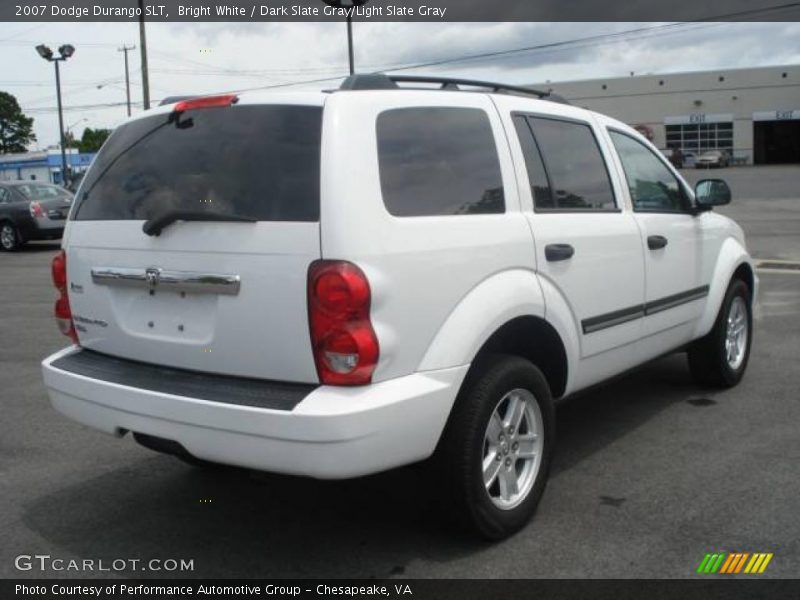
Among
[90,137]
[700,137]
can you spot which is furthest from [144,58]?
[90,137]

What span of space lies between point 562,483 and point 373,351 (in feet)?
Result: 5.74

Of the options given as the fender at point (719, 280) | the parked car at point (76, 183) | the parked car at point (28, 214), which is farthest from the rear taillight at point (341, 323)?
the parked car at point (28, 214)

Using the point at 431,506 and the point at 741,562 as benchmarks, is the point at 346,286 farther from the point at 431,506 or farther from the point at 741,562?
the point at 741,562

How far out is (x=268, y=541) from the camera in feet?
12.3

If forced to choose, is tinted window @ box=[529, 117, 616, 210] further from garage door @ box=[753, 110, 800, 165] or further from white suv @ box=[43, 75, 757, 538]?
garage door @ box=[753, 110, 800, 165]

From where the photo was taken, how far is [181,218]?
338cm

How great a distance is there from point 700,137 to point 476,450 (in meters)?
80.3

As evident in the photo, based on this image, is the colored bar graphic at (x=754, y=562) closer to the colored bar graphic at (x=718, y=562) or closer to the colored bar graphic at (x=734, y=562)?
the colored bar graphic at (x=734, y=562)

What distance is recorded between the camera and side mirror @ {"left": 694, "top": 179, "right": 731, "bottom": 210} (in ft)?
18.0

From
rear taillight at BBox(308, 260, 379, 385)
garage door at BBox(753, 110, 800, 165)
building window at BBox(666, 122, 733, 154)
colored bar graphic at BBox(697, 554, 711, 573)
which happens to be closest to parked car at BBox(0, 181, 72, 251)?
rear taillight at BBox(308, 260, 379, 385)

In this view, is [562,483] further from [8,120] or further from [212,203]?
[8,120]

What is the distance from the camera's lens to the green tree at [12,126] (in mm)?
118250

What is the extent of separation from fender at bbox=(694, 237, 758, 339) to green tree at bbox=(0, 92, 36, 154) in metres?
128
